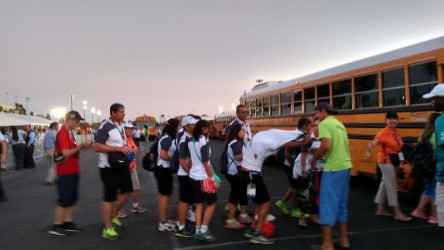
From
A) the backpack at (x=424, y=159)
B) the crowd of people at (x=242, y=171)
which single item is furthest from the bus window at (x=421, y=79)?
the backpack at (x=424, y=159)

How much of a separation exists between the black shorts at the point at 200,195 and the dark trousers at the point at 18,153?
12.4 m

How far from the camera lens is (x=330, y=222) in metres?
4.77

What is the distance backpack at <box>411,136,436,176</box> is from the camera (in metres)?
5.63

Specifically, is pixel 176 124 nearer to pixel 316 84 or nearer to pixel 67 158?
pixel 67 158

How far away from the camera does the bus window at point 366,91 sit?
8672 millimetres

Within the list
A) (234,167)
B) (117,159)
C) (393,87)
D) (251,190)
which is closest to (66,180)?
(117,159)

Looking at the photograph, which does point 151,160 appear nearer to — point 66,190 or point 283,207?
point 66,190

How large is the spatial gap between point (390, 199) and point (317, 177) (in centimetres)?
152

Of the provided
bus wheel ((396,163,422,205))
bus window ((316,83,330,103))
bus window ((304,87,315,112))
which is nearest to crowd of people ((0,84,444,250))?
A: bus wheel ((396,163,422,205))

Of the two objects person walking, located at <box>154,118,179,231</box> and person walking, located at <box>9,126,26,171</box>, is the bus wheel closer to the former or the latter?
person walking, located at <box>154,118,179,231</box>

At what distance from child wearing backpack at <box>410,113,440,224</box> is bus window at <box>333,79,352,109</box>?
3.51 m

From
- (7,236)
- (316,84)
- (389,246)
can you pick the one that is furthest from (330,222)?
(316,84)

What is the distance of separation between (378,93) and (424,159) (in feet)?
10.2

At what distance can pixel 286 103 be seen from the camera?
13445 mm
